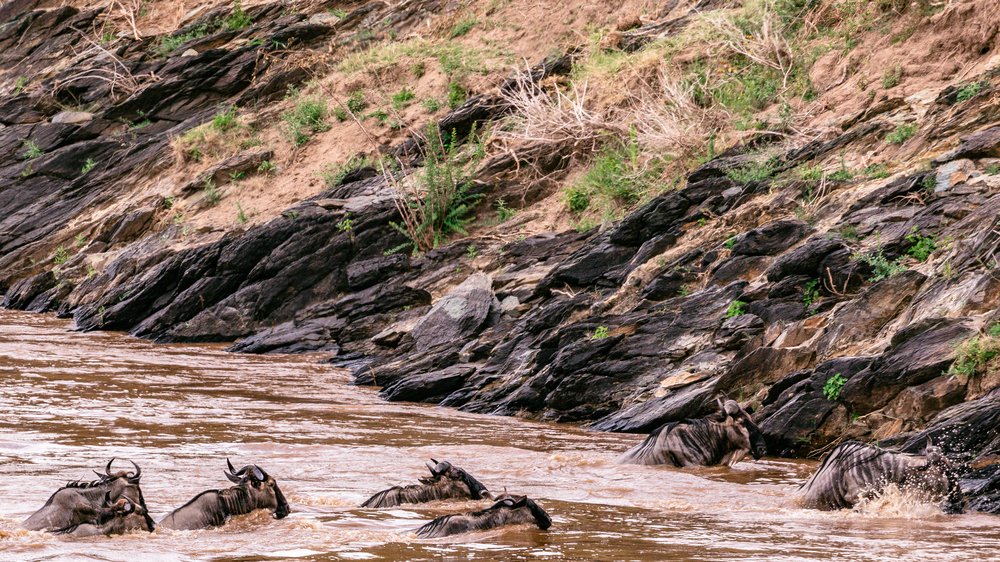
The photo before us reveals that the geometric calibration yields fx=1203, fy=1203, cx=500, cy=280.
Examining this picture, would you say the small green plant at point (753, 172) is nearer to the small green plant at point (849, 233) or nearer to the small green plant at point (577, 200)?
the small green plant at point (849, 233)

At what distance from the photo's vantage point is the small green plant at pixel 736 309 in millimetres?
12633

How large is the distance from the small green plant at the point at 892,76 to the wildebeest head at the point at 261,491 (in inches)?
467

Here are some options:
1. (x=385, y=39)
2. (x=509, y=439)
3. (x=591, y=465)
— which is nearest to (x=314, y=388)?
(x=509, y=439)

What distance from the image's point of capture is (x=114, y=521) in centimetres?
677

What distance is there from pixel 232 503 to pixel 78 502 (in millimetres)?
896

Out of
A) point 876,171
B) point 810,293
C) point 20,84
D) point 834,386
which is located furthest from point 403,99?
point 834,386

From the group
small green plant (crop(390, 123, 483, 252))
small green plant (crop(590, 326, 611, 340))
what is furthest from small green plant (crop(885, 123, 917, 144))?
small green plant (crop(390, 123, 483, 252))

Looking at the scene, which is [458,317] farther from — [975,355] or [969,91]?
[975,355]

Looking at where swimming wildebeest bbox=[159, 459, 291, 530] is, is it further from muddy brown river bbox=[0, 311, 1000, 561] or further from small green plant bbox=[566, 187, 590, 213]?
small green plant bbox=[566, 187, 590, 213]

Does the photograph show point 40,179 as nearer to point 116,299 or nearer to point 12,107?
point 12,107

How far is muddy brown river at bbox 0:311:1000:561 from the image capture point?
21.1 ft

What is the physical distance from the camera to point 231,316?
778 inches

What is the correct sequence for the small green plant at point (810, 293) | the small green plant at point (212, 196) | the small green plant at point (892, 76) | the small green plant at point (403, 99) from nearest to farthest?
the small green plant at point (810, 293), the small green plant at point (892, 76), the small green plant at point (212, 196), the small green plant at point (403, 99)

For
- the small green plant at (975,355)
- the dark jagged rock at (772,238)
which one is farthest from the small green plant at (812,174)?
the small green plant at (975,355)
